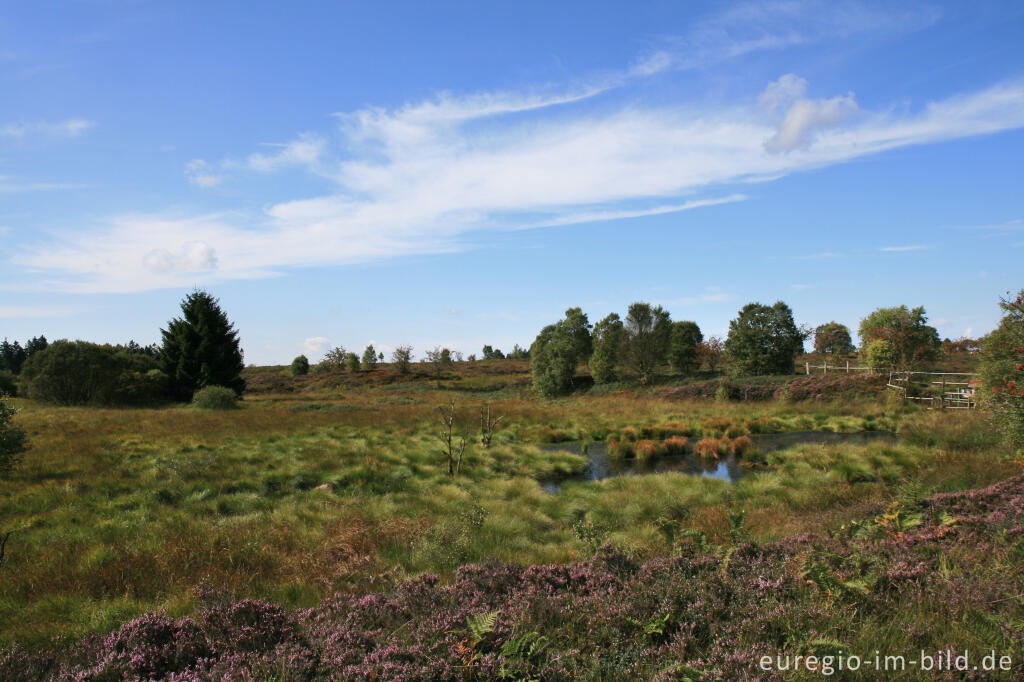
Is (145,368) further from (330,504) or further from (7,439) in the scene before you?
(330,504)

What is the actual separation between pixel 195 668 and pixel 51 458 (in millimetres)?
14080

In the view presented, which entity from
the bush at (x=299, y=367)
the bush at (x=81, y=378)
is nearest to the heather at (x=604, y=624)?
the bush at (x=81, y=378)

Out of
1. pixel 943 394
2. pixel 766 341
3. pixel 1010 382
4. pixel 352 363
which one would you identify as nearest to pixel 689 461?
pixel 1010 382

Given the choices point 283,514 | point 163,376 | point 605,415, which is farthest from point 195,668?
point 163,376

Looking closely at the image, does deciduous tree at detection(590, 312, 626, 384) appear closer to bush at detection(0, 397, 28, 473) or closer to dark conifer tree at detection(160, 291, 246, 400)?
dark conifer tree at detection(160, 291, 246, 400)

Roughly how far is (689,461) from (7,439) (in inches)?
722

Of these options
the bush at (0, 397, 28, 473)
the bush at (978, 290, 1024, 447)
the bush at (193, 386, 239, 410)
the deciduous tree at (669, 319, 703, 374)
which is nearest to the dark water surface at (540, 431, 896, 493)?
the bush at (978, 290, 1024, 447)

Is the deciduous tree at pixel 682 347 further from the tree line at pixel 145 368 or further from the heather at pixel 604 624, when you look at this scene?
the heather at pixel 604 624

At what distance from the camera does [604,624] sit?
3586 mm

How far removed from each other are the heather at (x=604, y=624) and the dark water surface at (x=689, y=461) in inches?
363

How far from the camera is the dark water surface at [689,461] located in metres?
14.8

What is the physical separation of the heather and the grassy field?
1.28m

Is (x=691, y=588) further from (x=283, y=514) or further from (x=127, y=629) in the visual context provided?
(x=283, y=514)

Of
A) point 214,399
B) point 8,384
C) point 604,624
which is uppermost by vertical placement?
point 8,384
